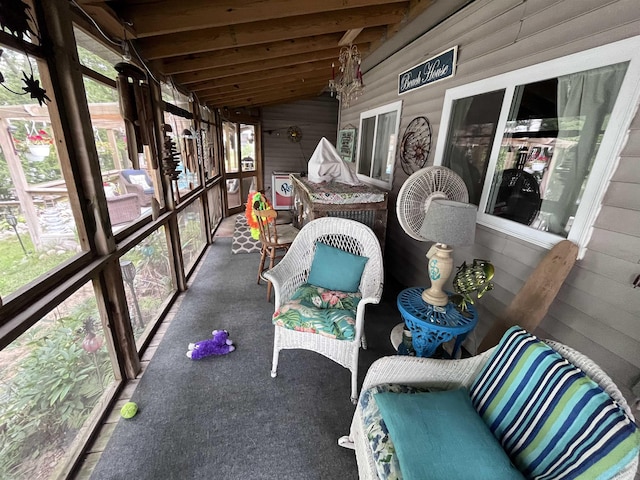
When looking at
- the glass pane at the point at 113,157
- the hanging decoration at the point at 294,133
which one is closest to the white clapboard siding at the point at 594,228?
the glass pane at the point at 113,157

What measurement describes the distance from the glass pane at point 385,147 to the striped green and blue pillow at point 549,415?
2510 mm

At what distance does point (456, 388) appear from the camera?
1228 mm

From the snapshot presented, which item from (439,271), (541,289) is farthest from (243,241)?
(541,289)

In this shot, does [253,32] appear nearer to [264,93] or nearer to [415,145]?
[415,145]

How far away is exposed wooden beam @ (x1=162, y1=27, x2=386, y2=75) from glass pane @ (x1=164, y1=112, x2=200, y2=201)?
49 cm

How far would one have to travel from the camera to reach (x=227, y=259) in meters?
3.68

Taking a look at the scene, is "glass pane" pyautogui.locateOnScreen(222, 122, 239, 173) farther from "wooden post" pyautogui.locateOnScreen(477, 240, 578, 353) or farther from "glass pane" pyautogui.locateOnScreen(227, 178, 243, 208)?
"wooden post" pyautogui.locateOnScreen(477, 240, 578, 353)

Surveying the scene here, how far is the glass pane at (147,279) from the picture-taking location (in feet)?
6.46

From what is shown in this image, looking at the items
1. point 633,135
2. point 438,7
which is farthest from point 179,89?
point 633,135

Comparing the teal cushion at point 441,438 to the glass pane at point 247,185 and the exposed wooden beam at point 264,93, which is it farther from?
the glass pane at point 247,185

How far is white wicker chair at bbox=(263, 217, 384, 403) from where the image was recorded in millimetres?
1646

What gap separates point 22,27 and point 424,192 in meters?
2.04

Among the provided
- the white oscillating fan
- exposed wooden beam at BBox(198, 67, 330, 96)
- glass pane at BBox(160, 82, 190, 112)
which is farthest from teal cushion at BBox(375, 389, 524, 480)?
exposed wooden beam at BBox(198, 67, 330, 96)

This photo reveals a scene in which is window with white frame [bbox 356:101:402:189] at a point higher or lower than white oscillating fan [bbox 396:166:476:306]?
higher
